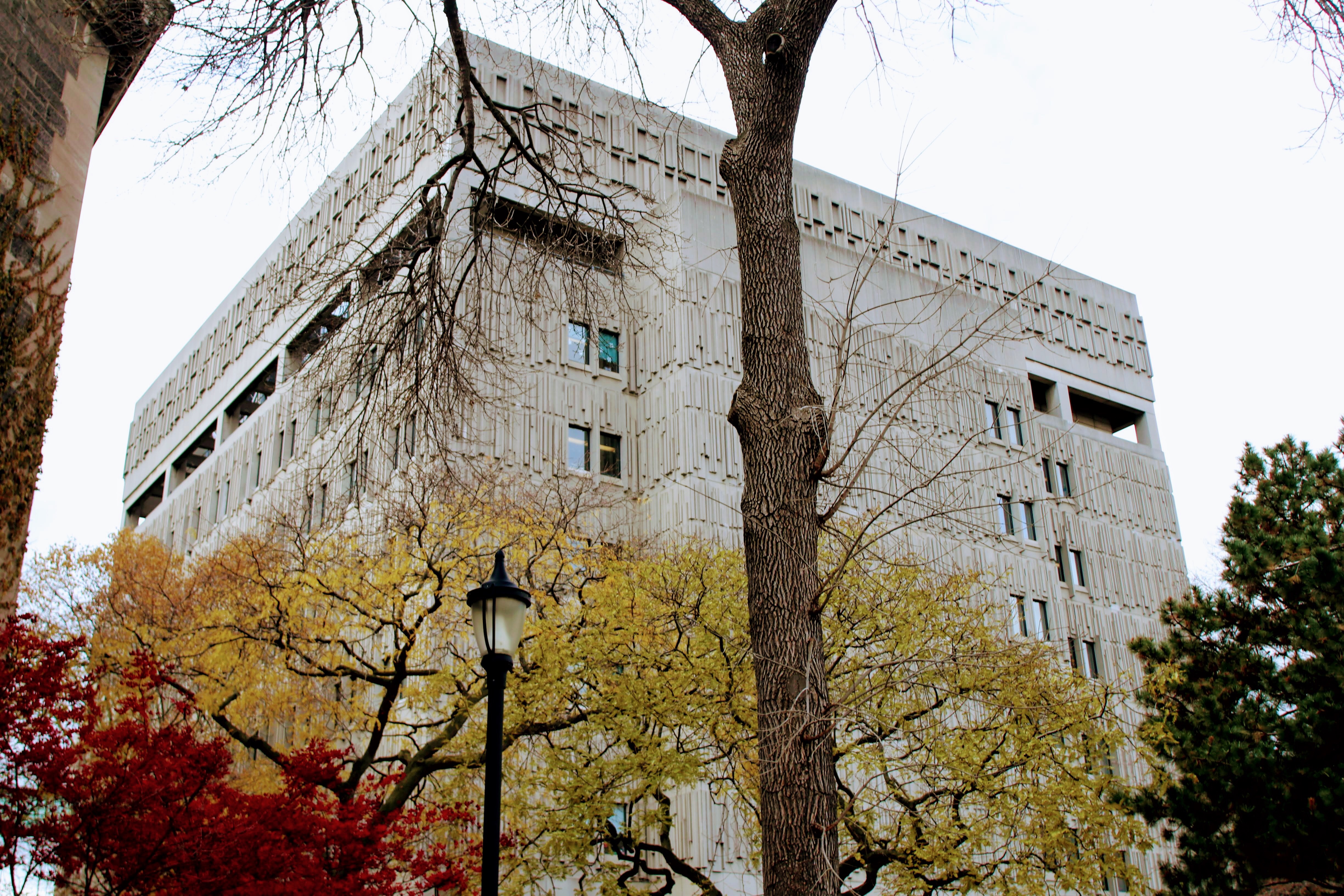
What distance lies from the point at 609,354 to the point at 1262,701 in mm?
21245

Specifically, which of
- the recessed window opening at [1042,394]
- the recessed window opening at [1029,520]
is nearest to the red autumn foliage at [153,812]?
the recessed window opening at [1029,520]

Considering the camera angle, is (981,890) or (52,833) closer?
(52,833)

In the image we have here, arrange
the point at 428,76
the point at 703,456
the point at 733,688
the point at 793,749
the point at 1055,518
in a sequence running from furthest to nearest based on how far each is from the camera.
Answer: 1. the point at 1055,518
2. the point at 703,456
3. the point at 733,688
4. the point at 428,76
5. the point at 793,749

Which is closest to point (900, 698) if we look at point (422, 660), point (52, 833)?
point (422, 660)

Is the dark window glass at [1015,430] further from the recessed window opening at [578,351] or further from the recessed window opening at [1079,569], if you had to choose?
the recessed window opening at [578,351]

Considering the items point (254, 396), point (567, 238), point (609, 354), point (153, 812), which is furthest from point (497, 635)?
point (254, 396)

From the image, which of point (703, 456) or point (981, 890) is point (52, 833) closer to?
point (981, 890)

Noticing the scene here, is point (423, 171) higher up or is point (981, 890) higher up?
point (423, 171)

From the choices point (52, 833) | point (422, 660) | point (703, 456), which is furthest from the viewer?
point (703, 456)

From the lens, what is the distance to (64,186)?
1309cm

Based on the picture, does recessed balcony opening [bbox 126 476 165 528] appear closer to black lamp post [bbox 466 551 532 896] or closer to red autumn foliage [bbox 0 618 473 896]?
red autumn foliage [bbox 0 618 473 896]

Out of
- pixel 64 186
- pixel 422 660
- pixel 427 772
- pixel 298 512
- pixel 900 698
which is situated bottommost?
pixel 427 772

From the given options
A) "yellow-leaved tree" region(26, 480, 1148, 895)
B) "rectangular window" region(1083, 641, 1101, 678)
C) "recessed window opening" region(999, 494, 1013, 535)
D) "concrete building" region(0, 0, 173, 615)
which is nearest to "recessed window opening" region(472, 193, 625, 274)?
"concrete building" region(0, 0, 173, 615)

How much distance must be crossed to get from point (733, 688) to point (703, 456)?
1585 cm
